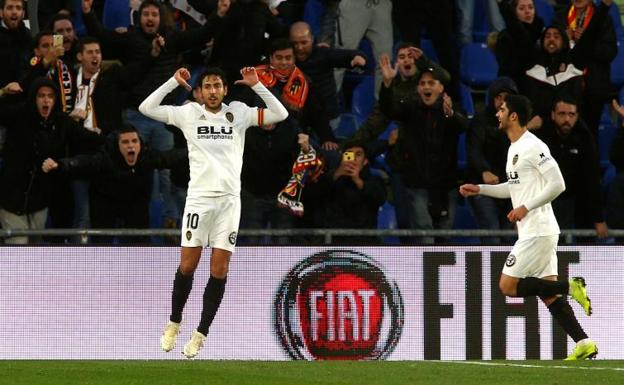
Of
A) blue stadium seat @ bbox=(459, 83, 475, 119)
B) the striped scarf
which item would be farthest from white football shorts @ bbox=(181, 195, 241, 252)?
blue stadium seat @ bbox=(459, 83, 475, 119)

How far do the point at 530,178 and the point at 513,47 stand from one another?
4671mm

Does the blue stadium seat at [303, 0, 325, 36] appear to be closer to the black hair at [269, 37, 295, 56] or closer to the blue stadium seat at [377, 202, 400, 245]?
the black hair at [269, 37, 295, 56]

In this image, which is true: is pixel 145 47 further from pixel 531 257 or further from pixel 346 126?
pixel 531 257

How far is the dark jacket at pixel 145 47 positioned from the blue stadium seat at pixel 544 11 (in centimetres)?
501

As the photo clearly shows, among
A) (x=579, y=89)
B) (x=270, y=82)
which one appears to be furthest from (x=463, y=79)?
(x=270, y=82)

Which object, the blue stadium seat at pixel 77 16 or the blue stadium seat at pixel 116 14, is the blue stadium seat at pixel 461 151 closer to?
the blue stadium seat at pixel 116 14

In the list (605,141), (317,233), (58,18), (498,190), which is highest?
(58,18)

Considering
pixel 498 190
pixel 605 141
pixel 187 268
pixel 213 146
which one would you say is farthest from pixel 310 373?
pixel 605 141

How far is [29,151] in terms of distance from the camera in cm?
1386

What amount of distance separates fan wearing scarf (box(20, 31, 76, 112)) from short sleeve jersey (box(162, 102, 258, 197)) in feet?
9.56

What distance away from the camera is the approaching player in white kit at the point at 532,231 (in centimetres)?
1155

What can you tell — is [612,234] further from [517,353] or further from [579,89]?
[579,89]

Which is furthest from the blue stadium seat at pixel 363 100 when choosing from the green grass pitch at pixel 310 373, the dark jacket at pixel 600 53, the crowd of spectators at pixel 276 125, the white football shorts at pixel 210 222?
the green grass pitch at pixel 310 373

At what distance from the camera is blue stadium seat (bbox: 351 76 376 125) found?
16.6m
